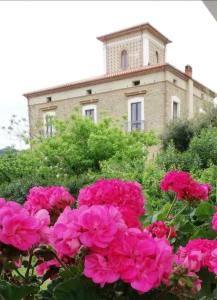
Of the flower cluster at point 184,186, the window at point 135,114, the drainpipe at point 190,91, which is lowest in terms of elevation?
the flower cluster at point 184,186

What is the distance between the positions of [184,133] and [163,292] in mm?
13482

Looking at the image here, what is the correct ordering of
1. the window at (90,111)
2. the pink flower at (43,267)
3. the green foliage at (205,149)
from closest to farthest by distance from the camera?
the pink flower at (43,267)
the green foliage at (205,149)
the window at (90,111)

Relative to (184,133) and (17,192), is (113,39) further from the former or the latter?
(17,192)

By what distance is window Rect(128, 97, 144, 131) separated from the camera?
63.4 feet

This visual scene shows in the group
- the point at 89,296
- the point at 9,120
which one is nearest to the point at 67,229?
the point at 89,296

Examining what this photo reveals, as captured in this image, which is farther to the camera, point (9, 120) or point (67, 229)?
point (9, 120)

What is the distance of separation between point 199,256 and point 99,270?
30cm

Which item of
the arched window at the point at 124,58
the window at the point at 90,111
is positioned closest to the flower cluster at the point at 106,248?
the window at the point at 90,111

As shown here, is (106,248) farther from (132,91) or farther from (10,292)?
(132,91)

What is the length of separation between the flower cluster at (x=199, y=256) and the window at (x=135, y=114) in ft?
60.3

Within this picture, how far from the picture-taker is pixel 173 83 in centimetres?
1909

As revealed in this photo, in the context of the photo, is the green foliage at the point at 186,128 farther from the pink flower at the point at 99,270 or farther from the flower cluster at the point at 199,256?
the pink flower at the point at 99,270

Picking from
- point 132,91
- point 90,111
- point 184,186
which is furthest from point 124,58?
point 184,186

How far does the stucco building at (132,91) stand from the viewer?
18.8 m
